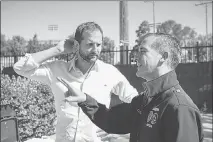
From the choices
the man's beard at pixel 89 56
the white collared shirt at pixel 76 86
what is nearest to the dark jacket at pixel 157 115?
the white collared shirt at pixel 76 86

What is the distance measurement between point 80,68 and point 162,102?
118 cm

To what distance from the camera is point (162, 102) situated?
138 cm

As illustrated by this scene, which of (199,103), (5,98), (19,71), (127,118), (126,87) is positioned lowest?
(199,103)

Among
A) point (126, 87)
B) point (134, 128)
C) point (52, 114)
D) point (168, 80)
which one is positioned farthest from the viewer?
point (52, 114)

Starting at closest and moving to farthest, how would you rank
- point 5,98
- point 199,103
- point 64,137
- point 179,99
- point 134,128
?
point 179,99, point 134,128, point 64,137, point 5,98, point 199,103

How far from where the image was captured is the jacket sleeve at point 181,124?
1.22 m

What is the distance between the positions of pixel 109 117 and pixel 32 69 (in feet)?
3.03

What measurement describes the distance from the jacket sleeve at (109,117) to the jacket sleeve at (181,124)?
45 cm

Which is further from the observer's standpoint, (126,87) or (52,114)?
(52,114)

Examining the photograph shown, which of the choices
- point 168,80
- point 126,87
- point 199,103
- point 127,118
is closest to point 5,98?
point 126,87

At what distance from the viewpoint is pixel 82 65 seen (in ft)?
7.87

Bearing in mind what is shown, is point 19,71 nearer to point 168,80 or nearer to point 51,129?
point 168,80

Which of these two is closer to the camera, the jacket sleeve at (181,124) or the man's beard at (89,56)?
the jacket sleeve at (181,124)

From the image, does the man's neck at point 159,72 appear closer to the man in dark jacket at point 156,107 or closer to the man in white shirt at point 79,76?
the man in dark jacket at point 156,107
